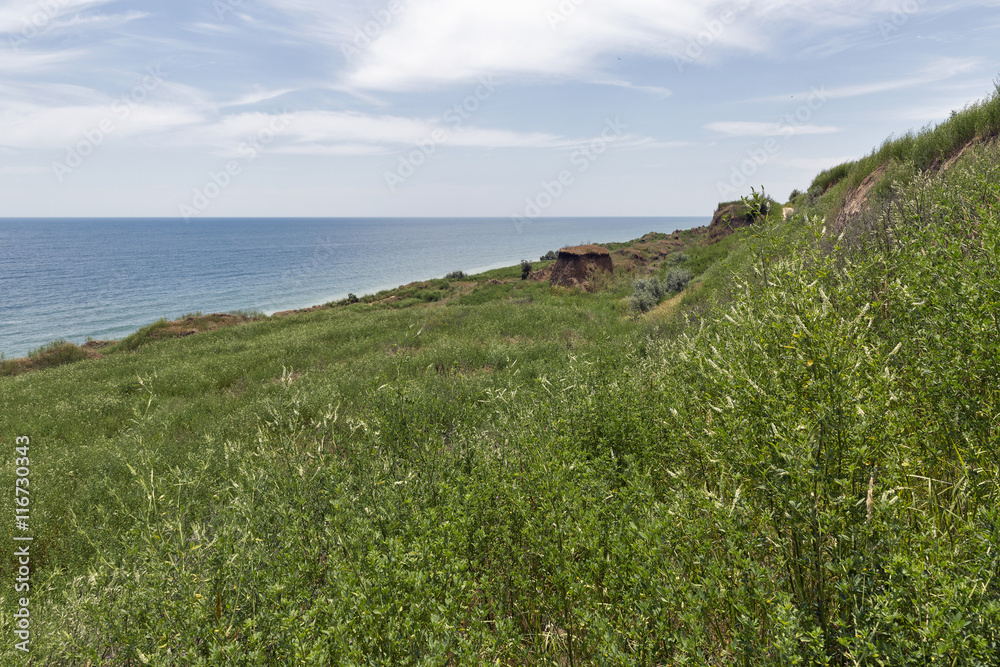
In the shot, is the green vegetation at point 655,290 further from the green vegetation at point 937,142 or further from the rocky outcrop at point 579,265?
the rocky outcrop at point 579,265

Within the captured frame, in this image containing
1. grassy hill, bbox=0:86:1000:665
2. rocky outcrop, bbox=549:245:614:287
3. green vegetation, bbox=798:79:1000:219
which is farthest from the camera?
rocky outcrop, bbox=549:245:614:287

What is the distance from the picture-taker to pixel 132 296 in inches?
2030

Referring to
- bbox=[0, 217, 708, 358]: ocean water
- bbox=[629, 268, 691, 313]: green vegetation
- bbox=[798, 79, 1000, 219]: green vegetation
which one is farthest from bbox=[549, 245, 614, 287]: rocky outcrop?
bbox=[0, 217, 708, 358]: ocean water

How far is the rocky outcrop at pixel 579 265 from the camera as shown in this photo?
31.6 m

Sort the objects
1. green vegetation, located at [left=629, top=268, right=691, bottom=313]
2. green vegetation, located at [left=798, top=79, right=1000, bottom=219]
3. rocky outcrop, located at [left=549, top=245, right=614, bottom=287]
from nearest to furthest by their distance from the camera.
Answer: green vegetation, located at [left=798, top=79, right=1000, bottom=219]
green vegetation, located at [left=629, top=268, right=691, bottom=313]
rocky outcrop, located at [left=549, top=245, right=614, bottom=287]

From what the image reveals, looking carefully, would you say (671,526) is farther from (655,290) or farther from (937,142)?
(655,290)

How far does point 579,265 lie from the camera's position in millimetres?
31906

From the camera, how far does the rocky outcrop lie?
104ft

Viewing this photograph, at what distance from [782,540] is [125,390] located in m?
16.6

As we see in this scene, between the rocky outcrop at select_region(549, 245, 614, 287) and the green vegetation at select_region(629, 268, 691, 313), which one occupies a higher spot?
the rocky outcrop at select_region(549, 245, 614, 287)

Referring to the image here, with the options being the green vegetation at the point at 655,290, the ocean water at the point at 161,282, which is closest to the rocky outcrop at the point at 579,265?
the green vegetation at the point at 655,290

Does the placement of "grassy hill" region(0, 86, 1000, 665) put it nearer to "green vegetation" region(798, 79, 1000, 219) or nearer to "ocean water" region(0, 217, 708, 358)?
"green vegetation" region(798, 79, 1000, 219)

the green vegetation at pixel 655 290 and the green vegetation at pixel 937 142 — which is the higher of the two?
the green vegetation at pixel 937 142

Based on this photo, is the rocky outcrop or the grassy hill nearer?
the grassy hill
